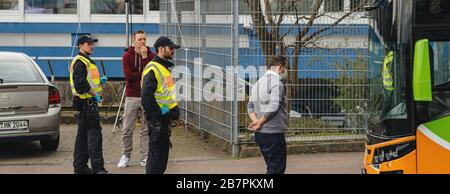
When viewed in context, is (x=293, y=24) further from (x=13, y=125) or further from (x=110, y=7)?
(x=110, y=7)

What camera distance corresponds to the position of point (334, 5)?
396 inches

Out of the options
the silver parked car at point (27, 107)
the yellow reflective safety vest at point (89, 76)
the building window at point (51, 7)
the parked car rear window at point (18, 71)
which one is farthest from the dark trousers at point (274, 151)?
the building window at point (51, 7)

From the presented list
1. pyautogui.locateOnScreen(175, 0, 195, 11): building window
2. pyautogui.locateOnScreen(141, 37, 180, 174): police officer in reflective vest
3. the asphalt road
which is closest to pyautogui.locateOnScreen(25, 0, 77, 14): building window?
pyautogui.locateOnScreen(175, 0, 195, 11): building window

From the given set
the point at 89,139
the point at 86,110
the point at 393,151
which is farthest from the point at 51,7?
the point at 393,151

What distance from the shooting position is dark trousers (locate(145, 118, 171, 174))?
7422 millimetres

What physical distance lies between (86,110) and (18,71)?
90.1 inches

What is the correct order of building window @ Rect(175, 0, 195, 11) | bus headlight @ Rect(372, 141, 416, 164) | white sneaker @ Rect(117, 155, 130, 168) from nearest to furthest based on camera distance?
bus headlight @ Rect(372, 141, 416, 164), white sneaker @ Rect(117, 155, 130, 168), building window @ Rect(175, 0, 195, 11)

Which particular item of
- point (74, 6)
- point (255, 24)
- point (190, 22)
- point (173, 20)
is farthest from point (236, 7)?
point (74, 6)

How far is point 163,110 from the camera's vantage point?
24.4ft

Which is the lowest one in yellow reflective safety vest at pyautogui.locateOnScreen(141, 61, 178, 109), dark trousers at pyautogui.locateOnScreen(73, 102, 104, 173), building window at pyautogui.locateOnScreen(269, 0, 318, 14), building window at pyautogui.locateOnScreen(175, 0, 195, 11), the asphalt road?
the asphalt road

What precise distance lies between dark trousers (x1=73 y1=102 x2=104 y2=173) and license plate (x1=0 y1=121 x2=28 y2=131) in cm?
145

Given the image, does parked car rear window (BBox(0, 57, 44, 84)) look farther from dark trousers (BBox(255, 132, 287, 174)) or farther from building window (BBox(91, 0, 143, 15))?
building window (BBox(91, 0, 143, 15))

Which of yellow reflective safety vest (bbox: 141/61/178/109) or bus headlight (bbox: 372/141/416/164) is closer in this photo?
bus headlight (bbox: 372/141/416/164)
